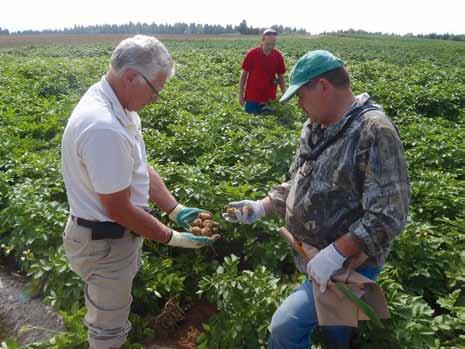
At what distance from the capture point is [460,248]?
10.8 feet

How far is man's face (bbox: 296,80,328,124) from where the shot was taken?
202cm

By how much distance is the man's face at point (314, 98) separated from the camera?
202cm

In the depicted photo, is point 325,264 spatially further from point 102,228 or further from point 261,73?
point 261,73

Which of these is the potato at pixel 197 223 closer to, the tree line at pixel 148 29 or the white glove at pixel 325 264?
the white glove at pixel 325 264

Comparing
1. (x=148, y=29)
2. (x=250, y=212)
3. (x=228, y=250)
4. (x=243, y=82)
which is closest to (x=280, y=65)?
(x=243, y=82)

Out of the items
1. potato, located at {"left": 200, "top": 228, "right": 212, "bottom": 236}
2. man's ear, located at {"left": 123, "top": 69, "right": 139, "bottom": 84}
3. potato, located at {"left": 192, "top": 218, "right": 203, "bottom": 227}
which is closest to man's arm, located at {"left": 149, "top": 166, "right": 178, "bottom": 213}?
potato, located at {"left": 192, "top": 218, "right": 203, "bottom": 227}

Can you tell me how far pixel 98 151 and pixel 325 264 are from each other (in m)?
1.18

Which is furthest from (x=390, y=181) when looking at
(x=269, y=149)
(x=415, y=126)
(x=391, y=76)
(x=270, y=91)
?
(x=391, y=76)

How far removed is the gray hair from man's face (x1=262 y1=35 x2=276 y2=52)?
490 centimetres

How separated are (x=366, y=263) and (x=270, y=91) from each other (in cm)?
552

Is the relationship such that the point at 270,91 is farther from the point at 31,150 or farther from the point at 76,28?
the point at 76,28

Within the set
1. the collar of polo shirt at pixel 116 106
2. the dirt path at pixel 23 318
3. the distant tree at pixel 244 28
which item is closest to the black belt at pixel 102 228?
the collar of polo shirt at pixel 116 106

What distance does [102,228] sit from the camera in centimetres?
229

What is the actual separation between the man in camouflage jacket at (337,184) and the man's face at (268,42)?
481cm
